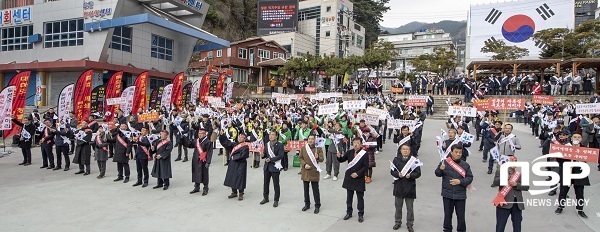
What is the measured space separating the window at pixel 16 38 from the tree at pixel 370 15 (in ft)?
159

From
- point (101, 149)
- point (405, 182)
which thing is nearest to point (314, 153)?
point (405, 182)

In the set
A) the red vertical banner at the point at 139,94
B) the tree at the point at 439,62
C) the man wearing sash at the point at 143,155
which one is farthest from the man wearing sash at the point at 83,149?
the tree at the point at 439,62

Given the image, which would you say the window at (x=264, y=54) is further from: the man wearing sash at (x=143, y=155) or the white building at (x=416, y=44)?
the white building at (x=416, y=44)

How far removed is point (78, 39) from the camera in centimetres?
2689

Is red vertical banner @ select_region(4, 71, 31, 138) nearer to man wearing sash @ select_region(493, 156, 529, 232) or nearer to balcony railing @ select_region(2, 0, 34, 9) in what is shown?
balcony railing @ select_region(2, 0, 34, 9)

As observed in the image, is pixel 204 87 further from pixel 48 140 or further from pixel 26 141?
pixel 48 140

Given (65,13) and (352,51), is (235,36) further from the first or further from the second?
(65,13)

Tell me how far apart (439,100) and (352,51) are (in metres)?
31.2

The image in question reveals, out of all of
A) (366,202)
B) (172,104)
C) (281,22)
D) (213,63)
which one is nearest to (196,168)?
(366,202)

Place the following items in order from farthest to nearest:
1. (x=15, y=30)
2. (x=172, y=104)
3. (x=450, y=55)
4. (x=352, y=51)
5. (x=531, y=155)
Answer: (x=352, y=51) < (x=450, y=55) < (x=15, y=30) < (x=172, y=104) < (x=531, y=155)

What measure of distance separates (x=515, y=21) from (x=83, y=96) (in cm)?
4885

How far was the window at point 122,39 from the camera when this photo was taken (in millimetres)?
27578

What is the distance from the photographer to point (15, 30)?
29.4m

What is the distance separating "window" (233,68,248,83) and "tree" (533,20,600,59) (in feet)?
102
